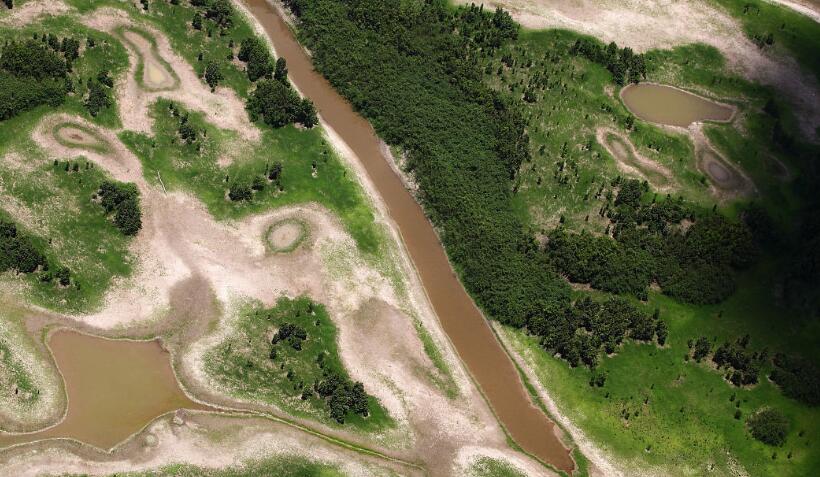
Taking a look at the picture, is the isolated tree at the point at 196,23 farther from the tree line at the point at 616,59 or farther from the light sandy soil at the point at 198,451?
the light sandy soil at the point at 198,451

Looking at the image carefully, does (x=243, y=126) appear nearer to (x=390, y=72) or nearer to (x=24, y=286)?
(x=390, y=72)

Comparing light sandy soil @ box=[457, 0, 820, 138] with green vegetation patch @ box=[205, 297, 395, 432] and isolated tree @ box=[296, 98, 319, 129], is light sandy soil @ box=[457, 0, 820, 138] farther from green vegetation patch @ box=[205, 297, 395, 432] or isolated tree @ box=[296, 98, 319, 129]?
green vegetation patch @ box=[205, 297, 395, 432]

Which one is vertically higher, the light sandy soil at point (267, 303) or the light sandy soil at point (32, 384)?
the light sandy soil at point (267, 303)

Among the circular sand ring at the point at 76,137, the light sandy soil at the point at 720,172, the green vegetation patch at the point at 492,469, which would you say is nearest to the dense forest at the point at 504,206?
the light sandy soil at the point at 720,172

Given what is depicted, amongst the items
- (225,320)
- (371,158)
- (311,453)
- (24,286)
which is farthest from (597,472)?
(24,286)

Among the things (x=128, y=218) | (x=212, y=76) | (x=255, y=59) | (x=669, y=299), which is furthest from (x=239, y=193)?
(x=669, y=299)

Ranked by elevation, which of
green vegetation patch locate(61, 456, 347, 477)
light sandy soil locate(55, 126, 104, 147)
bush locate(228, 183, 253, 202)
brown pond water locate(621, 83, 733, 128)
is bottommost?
green vegetation patch locate(61, 456, 347, 477)

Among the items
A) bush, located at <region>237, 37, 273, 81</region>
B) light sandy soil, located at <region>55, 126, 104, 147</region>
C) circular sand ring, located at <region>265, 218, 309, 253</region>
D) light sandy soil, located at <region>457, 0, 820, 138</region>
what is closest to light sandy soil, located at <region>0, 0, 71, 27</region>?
light sandy soil, located at <region>55, 126, 104, 147</region>

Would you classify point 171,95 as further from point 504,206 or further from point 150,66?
point 504,206
